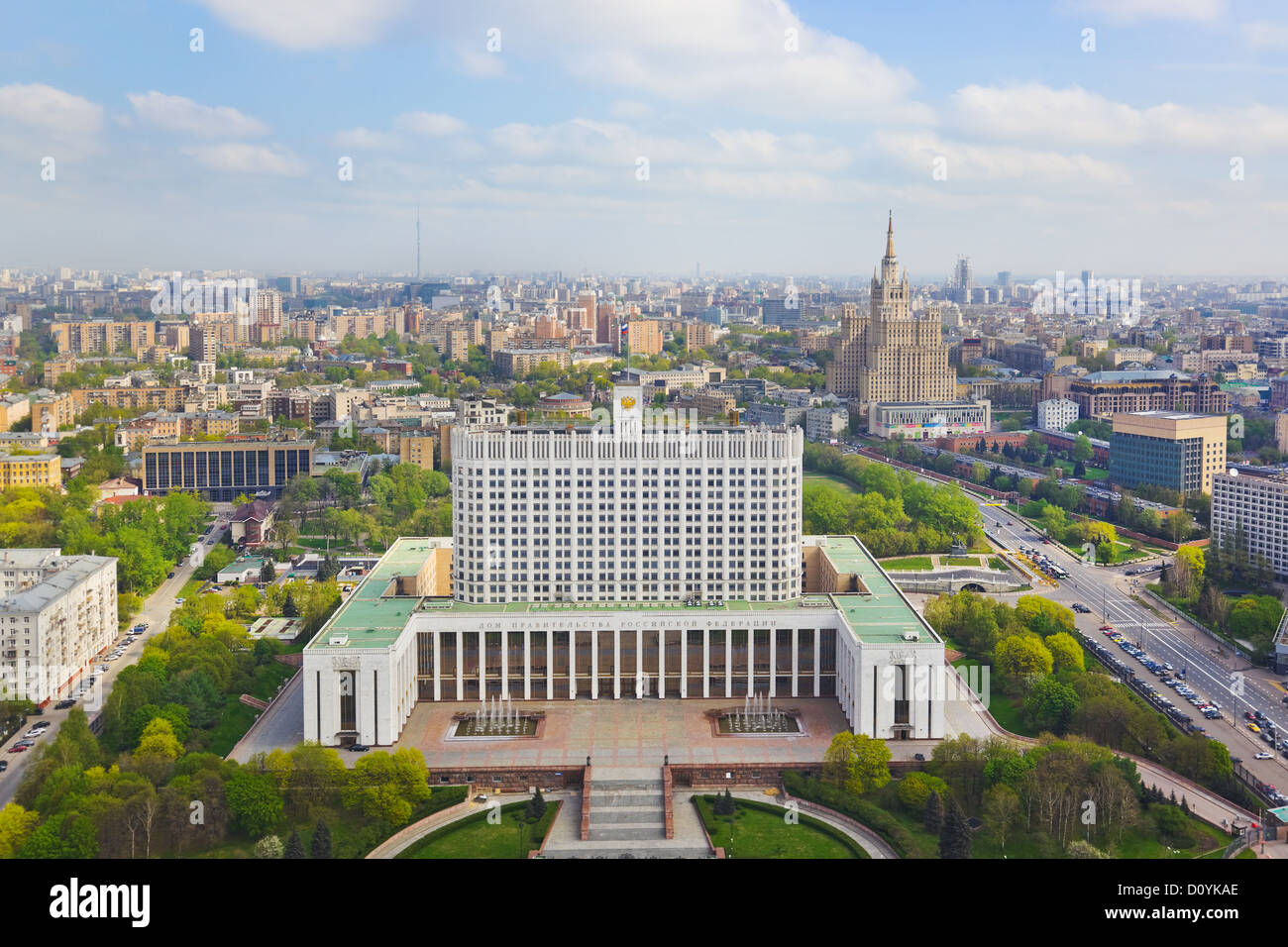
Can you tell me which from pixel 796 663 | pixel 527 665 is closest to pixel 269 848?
pixel 527 665

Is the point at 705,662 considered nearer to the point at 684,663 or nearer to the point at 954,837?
the point at 684,663

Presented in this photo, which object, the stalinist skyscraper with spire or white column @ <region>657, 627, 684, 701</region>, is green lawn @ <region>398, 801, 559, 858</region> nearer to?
white column @ <region>657, 627, 684, 701</region>

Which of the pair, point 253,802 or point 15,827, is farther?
point 253,802

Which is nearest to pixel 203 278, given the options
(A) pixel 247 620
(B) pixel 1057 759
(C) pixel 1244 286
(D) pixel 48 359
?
(D) pixel 48 359

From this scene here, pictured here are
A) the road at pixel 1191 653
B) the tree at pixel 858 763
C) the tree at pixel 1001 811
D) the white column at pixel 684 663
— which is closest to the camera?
the tree at pixel 1001 811

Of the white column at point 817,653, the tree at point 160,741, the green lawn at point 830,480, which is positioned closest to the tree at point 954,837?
the white column at point 817,653
